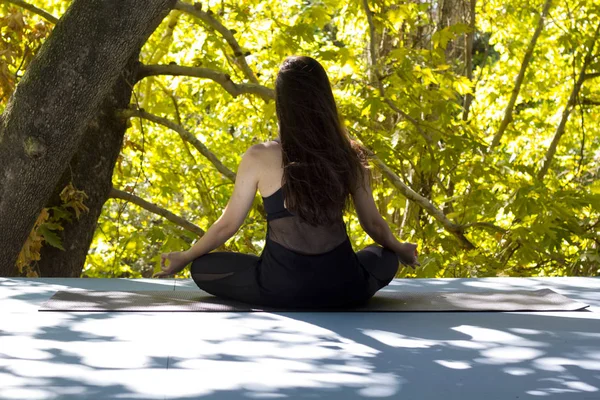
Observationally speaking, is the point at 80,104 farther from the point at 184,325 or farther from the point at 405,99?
the point at 405,99

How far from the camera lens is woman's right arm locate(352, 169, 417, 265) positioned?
4.31 m

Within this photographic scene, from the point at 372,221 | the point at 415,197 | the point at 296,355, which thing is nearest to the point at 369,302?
the point at 372,221

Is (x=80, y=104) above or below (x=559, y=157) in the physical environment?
below

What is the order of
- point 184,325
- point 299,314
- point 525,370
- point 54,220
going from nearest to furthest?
point 525,370
point 184,325
point 299,314
point 54,220

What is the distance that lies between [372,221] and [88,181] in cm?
293

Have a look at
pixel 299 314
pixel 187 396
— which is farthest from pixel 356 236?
pixel 187 396

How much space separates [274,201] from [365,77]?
13.5ft

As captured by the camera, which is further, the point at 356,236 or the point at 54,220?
the point at 356,236

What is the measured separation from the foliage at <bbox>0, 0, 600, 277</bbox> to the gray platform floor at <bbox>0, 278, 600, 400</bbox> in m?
2.98

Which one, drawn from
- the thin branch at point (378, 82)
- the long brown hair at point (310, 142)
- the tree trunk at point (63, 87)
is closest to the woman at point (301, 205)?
the long brown hair at point (310, 142)

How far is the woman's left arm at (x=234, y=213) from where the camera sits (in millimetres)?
4137

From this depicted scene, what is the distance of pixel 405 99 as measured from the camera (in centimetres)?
848

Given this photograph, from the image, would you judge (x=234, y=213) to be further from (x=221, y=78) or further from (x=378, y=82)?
(x=378, y=82)

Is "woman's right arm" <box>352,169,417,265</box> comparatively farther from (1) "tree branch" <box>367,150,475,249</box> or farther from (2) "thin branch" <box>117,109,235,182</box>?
(2) "thin branch" <box>117,109,235,182</box>
